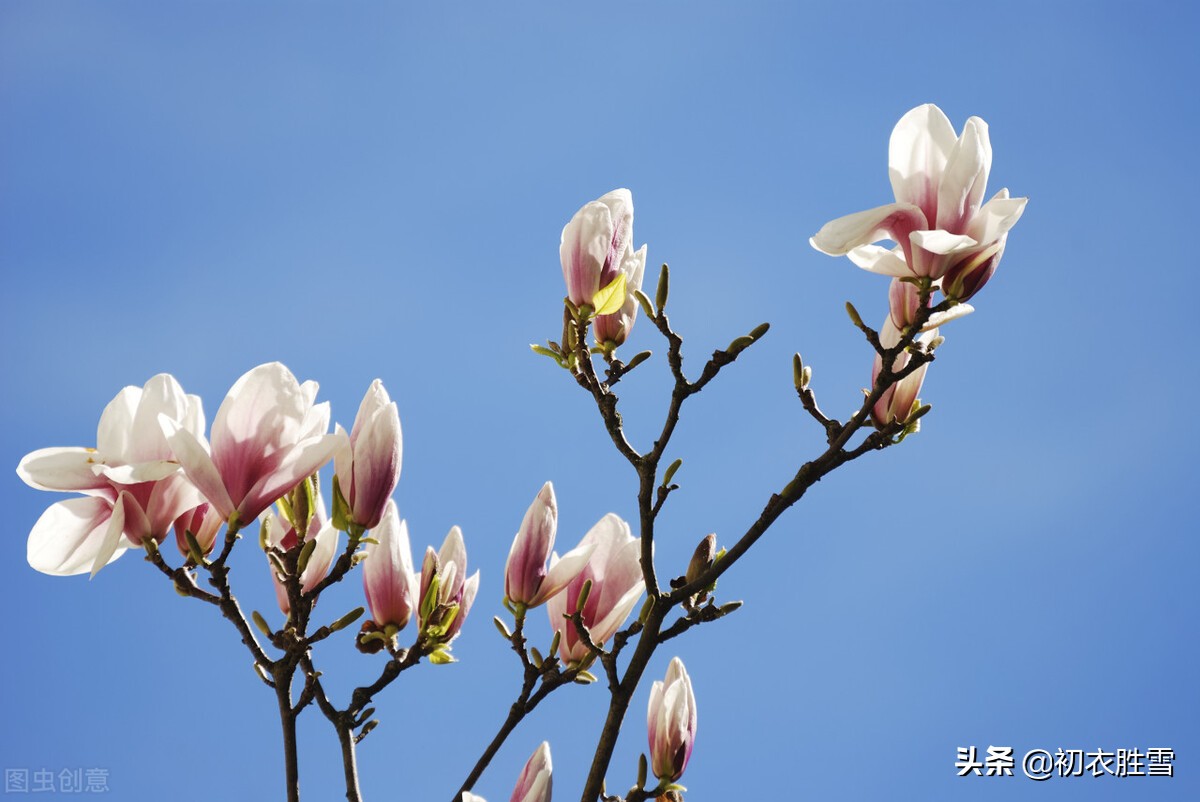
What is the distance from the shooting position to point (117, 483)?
958mm

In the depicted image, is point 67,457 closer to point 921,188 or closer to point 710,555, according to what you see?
point 710,555

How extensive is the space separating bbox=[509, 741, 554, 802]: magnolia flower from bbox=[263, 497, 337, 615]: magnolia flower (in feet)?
0.85

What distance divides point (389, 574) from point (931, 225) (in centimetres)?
59

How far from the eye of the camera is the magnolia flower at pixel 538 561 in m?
1.11

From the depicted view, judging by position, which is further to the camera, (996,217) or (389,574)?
(389,574)

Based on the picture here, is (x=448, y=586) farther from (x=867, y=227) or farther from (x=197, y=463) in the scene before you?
(x=867, y=227)

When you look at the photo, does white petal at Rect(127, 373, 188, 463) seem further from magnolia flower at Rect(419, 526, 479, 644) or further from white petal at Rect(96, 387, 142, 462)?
magnolia flower at Rect(419, 526, 479, 644)

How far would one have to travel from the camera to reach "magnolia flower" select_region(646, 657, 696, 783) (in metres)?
1.10

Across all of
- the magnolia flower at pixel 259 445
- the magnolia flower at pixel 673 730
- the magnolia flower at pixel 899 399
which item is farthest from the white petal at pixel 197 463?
the magnolia flower at pixel 899 399

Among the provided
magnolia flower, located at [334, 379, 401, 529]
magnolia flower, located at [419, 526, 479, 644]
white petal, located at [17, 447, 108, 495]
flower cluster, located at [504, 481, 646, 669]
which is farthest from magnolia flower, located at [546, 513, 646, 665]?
white petal, located at [17, 447, 108, 495]

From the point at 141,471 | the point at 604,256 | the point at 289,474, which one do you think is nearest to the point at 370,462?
the point at 289,474

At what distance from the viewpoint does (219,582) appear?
97 cm

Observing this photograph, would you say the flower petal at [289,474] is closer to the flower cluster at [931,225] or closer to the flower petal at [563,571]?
the flower petal at [563,571]

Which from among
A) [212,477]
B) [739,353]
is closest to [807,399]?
[739,353]
